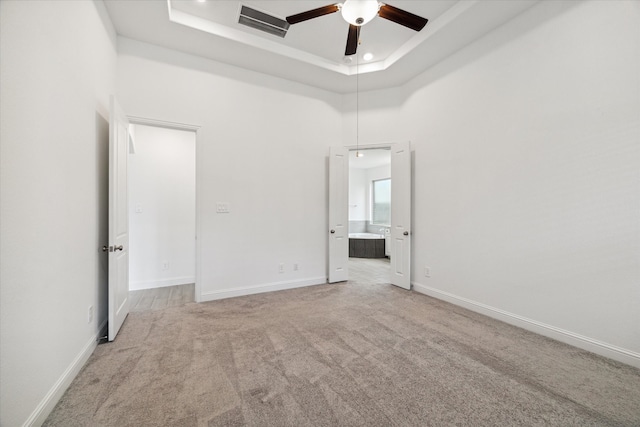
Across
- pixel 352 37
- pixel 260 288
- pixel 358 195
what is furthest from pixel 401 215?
pixel 358 195

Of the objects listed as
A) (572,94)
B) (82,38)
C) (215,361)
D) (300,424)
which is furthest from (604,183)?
(82,38)

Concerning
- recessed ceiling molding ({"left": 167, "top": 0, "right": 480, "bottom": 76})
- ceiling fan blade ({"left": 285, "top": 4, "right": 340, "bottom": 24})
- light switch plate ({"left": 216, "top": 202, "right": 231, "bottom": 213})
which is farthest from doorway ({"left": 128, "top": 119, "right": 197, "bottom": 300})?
ceiling fan blade ({"left": 285, "top": 4, "right": 340, "bottom": 24})

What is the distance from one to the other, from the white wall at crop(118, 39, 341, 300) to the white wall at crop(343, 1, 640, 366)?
1.86 m

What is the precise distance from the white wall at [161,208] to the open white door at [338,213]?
7.33 feet

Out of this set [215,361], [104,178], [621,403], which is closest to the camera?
[621,403]

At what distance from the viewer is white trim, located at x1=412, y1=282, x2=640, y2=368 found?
209cm

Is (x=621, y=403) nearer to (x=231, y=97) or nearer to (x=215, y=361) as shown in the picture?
(x=215, y=361)

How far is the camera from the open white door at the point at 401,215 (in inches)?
162

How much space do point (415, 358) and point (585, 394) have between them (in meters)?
1.04

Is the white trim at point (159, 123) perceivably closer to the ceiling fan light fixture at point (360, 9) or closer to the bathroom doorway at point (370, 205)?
the ceiling fan light fixture at point (360, 9)

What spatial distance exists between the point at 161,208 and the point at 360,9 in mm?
3838

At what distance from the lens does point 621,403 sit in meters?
1.65

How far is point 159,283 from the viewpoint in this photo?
417 cm

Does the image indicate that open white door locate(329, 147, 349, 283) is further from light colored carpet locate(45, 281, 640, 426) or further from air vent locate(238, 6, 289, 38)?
air vent locate(238, 6, 289, 38)
